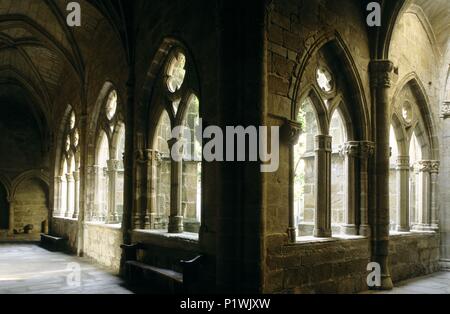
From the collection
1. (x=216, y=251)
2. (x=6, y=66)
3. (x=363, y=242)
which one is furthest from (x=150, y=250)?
(x=6, y=66)

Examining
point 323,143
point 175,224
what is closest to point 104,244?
point 175,224

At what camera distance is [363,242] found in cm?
589

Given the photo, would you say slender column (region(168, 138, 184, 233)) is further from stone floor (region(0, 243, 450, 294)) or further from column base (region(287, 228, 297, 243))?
column base (region(287, 228, 297, 243))

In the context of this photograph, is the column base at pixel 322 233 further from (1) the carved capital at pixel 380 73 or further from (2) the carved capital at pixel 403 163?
(2) the carved capital at pixel 403 163

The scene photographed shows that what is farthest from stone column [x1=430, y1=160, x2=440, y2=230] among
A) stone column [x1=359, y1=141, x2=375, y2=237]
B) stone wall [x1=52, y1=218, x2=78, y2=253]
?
stone wall [x1=52, y1=218, x2=78, y2=253]

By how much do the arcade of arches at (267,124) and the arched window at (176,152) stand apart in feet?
0.09

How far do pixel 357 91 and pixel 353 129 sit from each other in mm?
575

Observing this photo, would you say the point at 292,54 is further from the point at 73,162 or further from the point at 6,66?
the point at 6,66

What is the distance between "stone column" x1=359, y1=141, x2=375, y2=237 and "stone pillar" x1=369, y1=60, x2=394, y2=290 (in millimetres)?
146

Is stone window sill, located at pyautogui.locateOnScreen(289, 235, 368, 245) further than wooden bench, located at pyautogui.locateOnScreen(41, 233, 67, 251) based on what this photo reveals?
No

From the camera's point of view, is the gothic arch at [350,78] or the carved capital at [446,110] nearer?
the gothic arch at [350,78]

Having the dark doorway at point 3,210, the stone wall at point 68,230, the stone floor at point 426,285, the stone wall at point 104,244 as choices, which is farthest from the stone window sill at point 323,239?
the dark doorway at point 3,210

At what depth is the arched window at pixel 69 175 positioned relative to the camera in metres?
11.4

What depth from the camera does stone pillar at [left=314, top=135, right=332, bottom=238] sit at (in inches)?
219
